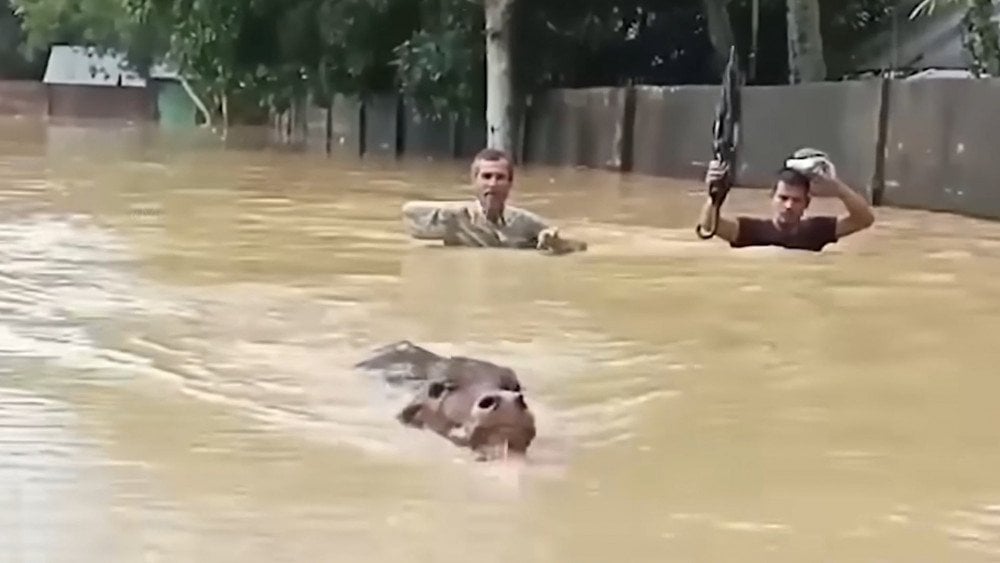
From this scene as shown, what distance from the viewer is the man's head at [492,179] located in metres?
9.98

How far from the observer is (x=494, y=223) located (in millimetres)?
10125

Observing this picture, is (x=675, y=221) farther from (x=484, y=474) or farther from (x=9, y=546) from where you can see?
(x=9, y=546)

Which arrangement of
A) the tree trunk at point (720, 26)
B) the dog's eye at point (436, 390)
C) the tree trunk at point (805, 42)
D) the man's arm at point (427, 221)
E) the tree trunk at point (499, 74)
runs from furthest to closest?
the tree trunk at point (720, 26) < the tree trunk at point (499, 74) < the tree trunk at point (805, 42) < the man's arm at point (427, 221) < the dog's eye at point (436, 390)

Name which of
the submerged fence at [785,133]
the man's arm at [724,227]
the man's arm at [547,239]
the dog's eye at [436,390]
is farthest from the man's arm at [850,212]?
the dog's eye at [436,390]

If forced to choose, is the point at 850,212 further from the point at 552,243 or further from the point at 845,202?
the point at 552,243

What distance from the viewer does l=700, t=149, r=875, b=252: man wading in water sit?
9664 mm

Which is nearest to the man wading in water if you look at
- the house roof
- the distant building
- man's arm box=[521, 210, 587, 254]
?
man's arm box=[521, 210, 587, 254]

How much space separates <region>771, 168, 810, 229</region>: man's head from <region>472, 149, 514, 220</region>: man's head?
136 centimetres

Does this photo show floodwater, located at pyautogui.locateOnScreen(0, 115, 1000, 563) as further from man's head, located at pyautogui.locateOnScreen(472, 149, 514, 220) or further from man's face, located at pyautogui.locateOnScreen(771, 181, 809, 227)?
man's head, located at pyautogui.locateOnScreen(472, 149, 514, 220)

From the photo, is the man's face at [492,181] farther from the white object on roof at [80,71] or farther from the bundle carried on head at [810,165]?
the white object on roof at [80,71]

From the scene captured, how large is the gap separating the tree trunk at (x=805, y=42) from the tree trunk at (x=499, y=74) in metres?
3.81

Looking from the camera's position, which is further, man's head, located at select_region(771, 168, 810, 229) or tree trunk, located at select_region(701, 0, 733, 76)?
tree trunk, located at select_region(701, 0, 733, 76)

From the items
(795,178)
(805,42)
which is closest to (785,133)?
(805,42)

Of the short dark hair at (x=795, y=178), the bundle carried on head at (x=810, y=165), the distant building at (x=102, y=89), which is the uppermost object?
the bundle carried on head at (x=810, y=165)
